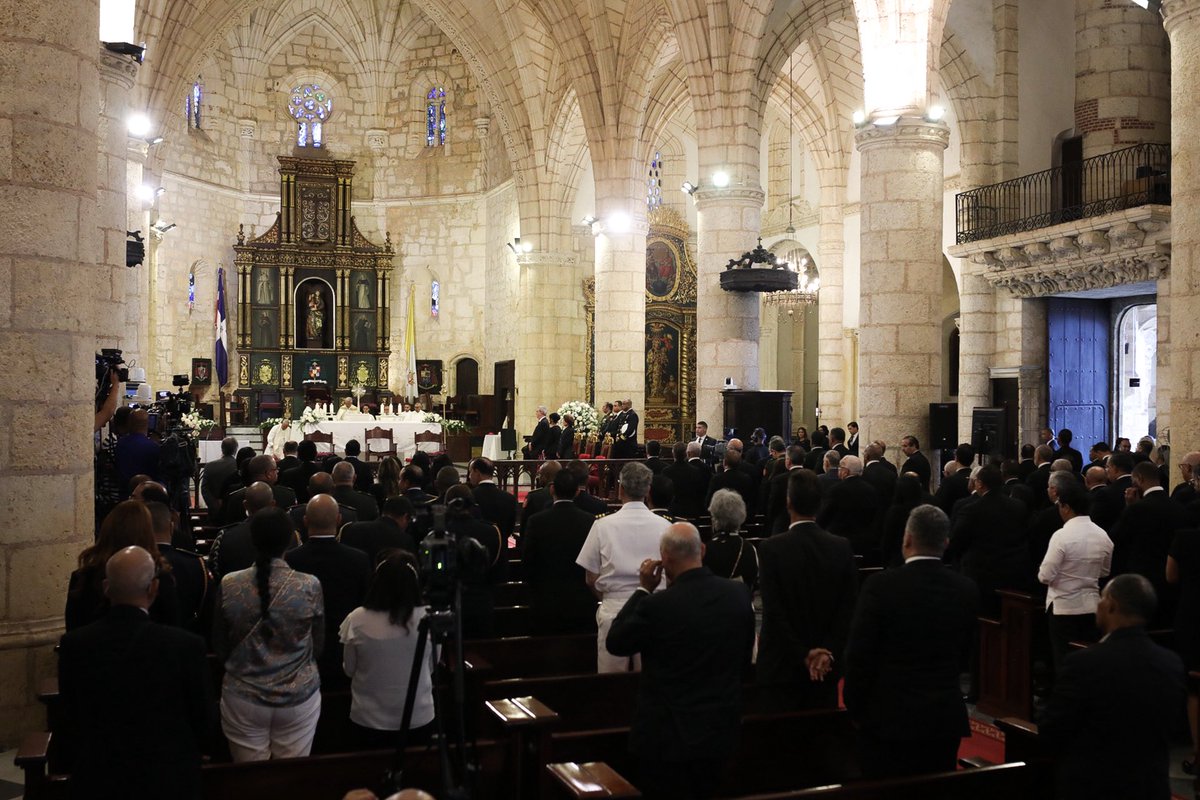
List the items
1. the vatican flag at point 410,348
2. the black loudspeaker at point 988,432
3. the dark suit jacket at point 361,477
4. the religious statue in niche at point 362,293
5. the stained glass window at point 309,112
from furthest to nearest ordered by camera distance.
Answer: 1. the stained glass window at point 309,112
2. the religious statue in niche at point 362,293
3. the vatican flag at point 410,348
4. the black loudspeaker at point 988,432
5. the dark suit jacket at point 361,477

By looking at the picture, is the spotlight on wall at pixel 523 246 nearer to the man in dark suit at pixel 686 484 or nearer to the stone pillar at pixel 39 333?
the man in dark suit at pixel 686 484

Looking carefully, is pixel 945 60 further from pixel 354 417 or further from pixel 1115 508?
pixel 1115 508

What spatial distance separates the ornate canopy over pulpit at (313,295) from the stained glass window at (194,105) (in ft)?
8.25

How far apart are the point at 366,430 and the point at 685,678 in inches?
684

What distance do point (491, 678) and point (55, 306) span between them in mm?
3207

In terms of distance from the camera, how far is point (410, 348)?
98.6ft

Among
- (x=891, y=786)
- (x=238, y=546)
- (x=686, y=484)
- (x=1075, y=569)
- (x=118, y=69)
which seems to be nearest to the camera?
(x=891, y=786)

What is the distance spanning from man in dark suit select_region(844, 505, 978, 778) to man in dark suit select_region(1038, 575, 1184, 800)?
1.75 feet

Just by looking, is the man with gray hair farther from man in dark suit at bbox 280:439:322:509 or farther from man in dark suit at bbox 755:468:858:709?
man in dark suit at bbox 280:439:322:509

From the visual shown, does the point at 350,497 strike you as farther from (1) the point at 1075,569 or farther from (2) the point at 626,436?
(2) the point at 626,436

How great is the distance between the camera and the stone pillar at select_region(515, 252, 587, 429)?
26.5m

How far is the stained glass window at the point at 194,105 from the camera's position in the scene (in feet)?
98.7

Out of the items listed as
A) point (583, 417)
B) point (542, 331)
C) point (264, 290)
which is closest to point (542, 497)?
point (583, 417)

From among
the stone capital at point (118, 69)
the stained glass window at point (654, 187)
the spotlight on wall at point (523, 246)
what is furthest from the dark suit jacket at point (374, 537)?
the stained glass window at point (654, 187)
